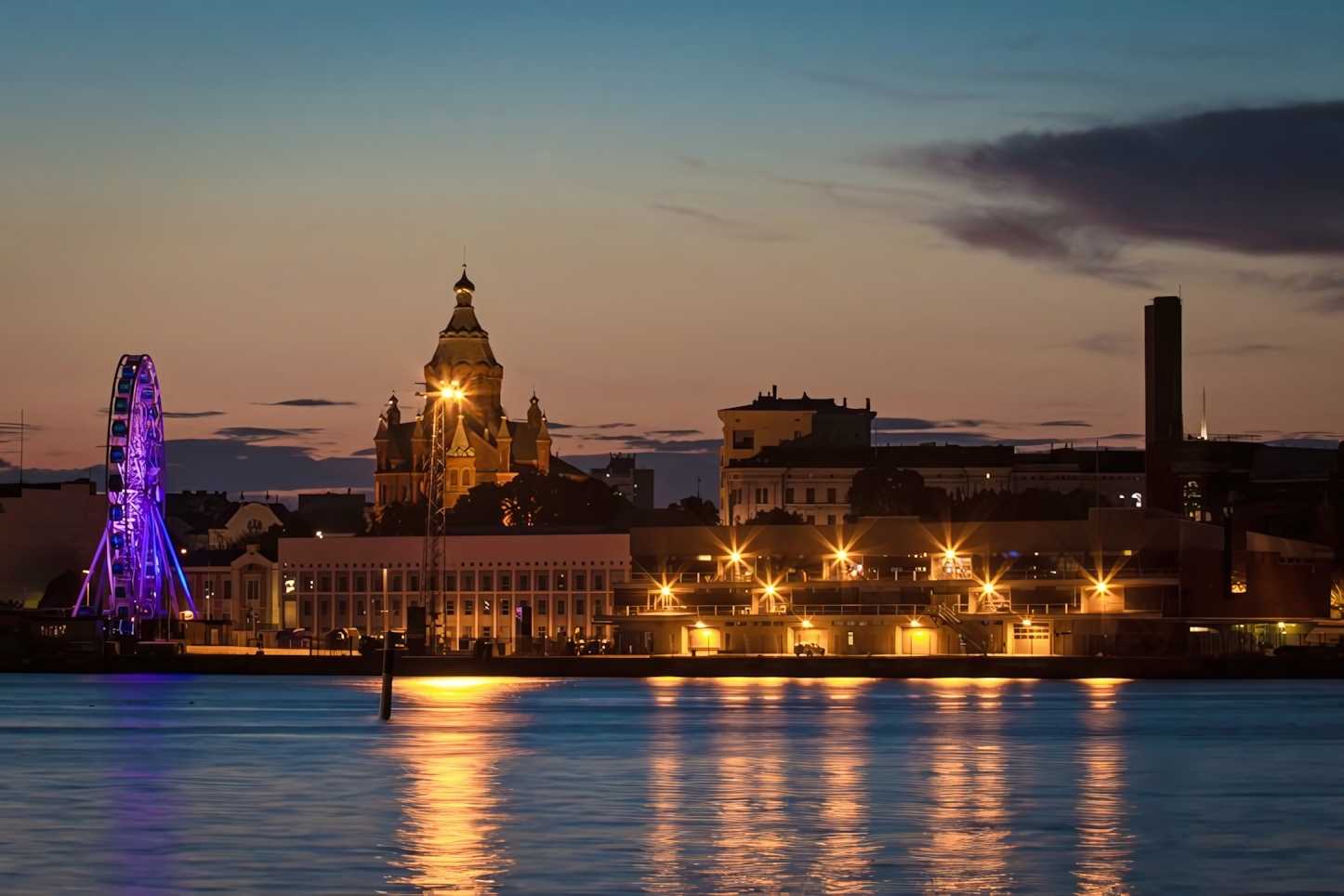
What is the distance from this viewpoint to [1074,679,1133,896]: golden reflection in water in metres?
32.5

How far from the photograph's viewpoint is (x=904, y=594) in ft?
442

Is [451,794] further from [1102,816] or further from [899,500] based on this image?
[899,500]

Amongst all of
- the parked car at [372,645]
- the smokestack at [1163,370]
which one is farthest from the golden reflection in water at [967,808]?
the smokestack at [1163,370]

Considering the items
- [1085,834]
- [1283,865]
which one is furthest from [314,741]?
[1283,865]

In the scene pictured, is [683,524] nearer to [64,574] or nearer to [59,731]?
[64,574]

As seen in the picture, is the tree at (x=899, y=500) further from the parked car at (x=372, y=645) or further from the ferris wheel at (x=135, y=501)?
the ferris wheel at (x=135, y=501)

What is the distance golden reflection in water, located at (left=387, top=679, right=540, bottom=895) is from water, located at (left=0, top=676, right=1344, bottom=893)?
11 cm

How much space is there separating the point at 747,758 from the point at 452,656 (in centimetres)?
7525

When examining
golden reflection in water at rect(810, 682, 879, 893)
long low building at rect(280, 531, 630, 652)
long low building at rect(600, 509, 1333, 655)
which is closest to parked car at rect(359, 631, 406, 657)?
long low building at rect(280, 531, 630, 652)

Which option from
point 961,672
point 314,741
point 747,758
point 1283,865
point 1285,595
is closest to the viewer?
point 1283,865

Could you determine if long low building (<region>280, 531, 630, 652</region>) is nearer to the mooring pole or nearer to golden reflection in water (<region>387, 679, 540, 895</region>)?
golden reflection in water (<region>387, 679, 540, 895</region>)

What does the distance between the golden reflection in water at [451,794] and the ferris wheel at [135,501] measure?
4466cm

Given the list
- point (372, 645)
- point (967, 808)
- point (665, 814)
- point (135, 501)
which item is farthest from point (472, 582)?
point (665, 814)

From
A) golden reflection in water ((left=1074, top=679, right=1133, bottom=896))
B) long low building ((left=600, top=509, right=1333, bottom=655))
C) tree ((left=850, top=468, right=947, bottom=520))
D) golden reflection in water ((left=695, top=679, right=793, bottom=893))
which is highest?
tree ((left=850, top=468, right=947, bottom=520))
